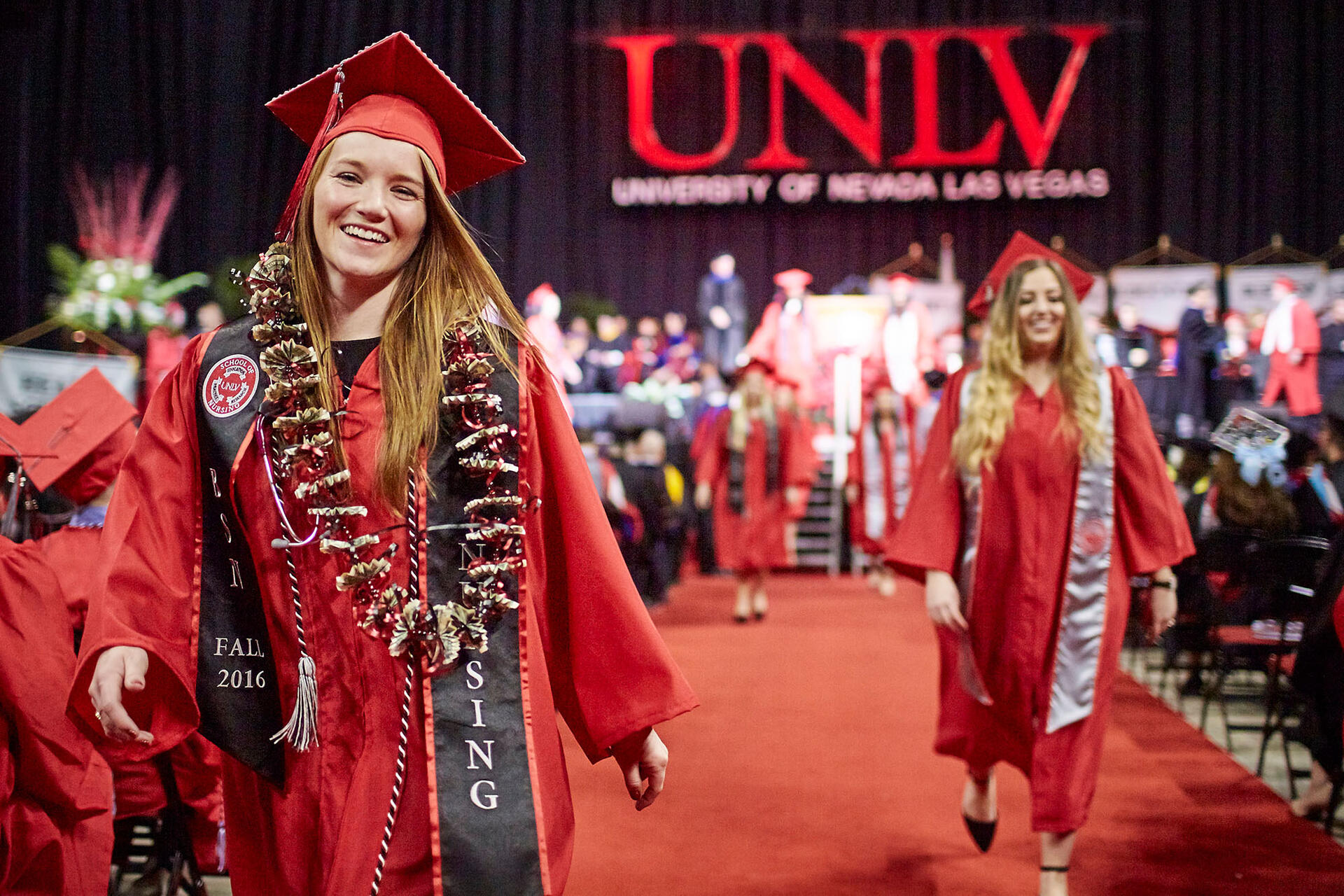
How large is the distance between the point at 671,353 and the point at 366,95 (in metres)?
12.4

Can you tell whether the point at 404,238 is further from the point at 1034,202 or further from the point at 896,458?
the point at 1034,202

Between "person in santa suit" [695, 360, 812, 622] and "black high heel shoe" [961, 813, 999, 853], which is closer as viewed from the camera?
"black high heel shoe" [961, 813, 999, 853]

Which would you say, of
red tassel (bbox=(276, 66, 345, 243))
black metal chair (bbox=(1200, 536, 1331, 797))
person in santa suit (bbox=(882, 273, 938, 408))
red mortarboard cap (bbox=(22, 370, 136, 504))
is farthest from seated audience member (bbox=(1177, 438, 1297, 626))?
person in santa suit (bbox=(882, 273, 938, 408))

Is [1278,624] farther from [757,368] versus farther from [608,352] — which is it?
[608,352]

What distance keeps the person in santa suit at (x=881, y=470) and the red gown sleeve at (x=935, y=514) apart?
263 inches

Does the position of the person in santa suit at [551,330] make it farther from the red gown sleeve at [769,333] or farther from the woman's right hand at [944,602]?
the woman's right hand at [944,602]

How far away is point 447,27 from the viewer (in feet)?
55.7

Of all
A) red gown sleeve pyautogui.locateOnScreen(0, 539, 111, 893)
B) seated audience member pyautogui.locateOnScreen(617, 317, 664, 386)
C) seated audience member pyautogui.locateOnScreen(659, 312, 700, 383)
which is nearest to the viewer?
red gown sleeve pyautogui.locateOnScreen(0, 539, 111, 893)

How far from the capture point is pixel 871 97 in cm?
1648

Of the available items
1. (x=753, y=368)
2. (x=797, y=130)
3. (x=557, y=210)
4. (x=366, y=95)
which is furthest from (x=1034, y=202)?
(x=366, y=95)

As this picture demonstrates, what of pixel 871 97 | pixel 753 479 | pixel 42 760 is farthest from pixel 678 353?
pixel 42 760

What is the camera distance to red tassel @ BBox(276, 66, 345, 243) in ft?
5.76

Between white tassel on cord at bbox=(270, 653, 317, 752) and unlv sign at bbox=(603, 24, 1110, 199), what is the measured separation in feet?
51.8

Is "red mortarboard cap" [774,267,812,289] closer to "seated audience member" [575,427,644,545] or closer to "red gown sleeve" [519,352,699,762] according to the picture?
"seated audience member" [575,427,644,545]
